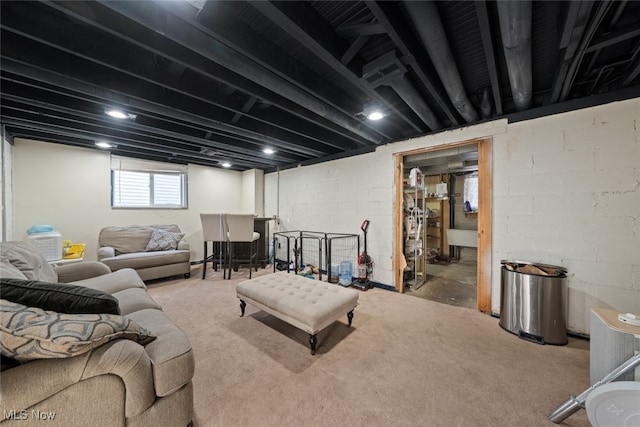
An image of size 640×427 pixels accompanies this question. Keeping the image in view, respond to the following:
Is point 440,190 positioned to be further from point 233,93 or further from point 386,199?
point 233,93

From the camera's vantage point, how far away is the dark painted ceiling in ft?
4.35

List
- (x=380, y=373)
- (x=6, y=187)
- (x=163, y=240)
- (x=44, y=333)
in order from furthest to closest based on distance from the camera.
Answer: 1. (x=163, y=240)
2. (x=6, y=187)
3. (x=380, y=373)
4. (x=44, y=333)

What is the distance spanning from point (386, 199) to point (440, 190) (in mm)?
2589

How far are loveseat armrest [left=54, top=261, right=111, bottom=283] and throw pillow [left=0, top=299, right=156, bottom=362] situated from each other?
203 cm

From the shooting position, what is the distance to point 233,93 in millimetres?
2424

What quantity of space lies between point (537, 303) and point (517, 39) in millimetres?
2224

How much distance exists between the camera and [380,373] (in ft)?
5.45

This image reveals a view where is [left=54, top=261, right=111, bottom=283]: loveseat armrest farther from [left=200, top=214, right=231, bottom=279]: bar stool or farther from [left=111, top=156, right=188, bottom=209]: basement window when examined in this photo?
[left=111, top=156, right=188, bottom=209]: basement window

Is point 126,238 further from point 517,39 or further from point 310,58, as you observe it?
point 517,39

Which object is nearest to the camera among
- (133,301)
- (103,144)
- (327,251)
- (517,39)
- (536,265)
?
(517,39)

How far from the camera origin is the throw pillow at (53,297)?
0.91 m

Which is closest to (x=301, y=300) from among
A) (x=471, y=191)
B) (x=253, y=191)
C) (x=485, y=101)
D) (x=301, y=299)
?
(x=301, y=299)

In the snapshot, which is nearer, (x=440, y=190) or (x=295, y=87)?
(x=295, y=87)

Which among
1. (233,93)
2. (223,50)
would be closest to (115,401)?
(223,50)
